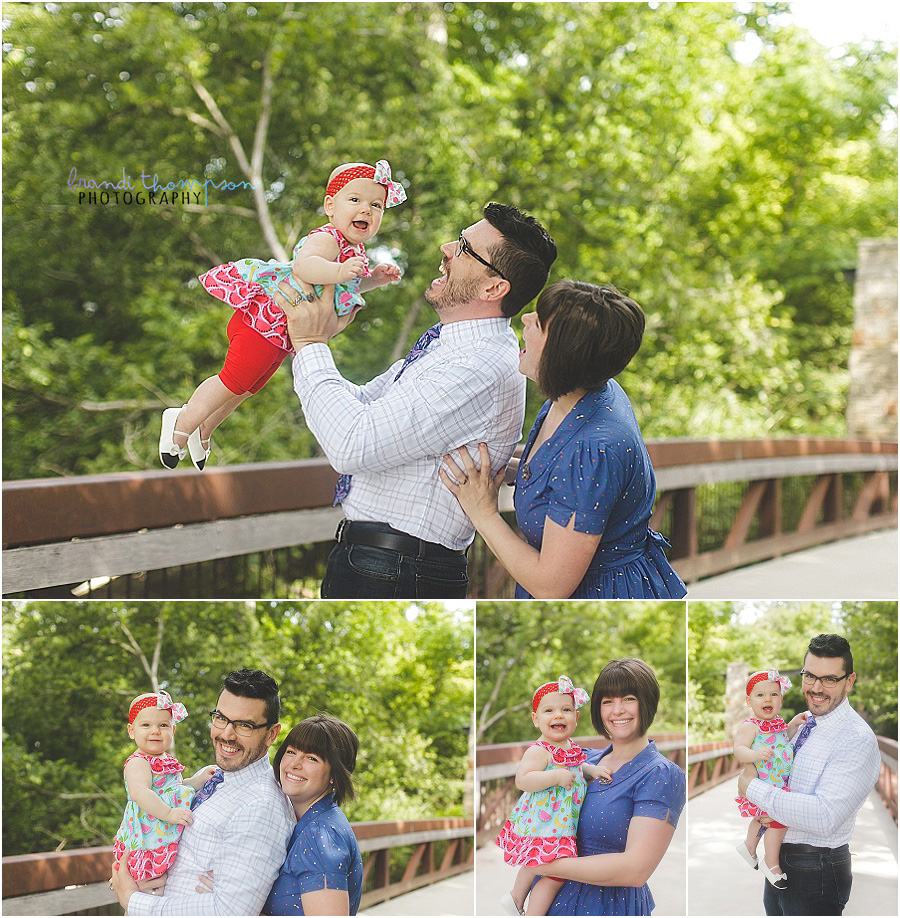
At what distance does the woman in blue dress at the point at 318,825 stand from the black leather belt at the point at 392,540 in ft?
1.29

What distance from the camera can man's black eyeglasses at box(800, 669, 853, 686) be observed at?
1974mm

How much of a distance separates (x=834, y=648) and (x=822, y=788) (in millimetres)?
275

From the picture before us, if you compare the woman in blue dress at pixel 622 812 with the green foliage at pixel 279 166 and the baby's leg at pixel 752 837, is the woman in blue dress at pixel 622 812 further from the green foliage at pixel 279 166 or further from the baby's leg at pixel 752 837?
the green foliage at pixel 279 166

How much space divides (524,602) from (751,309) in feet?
24.5

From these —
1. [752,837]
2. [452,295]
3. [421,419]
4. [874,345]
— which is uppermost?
[874,345]

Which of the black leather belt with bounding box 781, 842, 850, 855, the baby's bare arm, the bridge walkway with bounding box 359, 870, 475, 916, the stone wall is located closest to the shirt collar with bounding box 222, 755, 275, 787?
the bridge walkway with bounding box 359, 870, 475, 916

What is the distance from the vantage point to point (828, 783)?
6.42 feet

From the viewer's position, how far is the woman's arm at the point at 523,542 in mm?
1702

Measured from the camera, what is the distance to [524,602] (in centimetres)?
191

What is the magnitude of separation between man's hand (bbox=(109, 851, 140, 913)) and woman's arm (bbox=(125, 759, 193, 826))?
0.11m

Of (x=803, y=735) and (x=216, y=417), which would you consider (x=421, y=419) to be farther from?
(x=803, y=735)

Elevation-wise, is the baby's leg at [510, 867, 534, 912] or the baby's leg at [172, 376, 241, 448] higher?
the baby's leg at [172, 376, 241, 448]

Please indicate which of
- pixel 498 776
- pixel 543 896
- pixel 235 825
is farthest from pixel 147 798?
pixel 543 896

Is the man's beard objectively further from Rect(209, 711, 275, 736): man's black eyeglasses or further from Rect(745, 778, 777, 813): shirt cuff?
Rect(745, 778, 777, 813): shirt cuff
